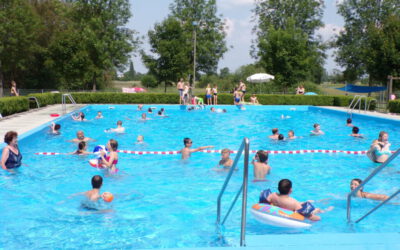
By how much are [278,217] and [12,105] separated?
16.6 metres

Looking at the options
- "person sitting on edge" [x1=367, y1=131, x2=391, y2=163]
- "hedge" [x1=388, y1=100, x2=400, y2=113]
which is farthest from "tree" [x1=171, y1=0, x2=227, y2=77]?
"person sitting on edge" [x1=367, y1=131, x2=391, y2=163]

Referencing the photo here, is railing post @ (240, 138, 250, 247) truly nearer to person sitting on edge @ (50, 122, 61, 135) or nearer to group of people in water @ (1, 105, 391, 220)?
group of people in water @ (1, 105, 391, 220)

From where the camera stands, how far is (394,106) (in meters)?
21.5

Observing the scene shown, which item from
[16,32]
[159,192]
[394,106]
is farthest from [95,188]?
[16,32]

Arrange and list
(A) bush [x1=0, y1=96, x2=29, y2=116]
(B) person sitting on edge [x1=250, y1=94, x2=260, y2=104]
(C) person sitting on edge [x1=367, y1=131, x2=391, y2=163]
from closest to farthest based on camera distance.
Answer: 1. (C) person sitting on edge [x1=367, y1=131, x2=391, y2=163]
2. (A) bush [x1=0, y1=96, x2=29, y2=116]
3. (B) person sitting on edge [x1=250, y1=94, x2=260, y2=104]

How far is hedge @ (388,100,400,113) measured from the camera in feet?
69.9

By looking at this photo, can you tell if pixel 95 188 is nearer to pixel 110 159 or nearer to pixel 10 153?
pixel 110 159

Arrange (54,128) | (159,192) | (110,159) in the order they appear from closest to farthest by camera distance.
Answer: (159,192), (110,159), (54,128)

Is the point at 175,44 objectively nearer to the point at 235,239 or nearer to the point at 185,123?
the point at 185,123

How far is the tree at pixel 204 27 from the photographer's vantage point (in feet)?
145

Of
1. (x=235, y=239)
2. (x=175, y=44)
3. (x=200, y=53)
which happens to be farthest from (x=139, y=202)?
(x=200, y=53)

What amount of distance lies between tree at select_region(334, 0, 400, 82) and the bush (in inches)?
1492

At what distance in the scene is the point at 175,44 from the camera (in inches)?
1468

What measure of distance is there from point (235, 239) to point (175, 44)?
111ft
